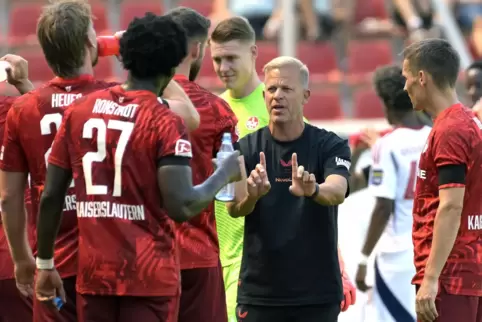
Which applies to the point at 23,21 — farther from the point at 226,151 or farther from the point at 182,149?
the point at 182,149

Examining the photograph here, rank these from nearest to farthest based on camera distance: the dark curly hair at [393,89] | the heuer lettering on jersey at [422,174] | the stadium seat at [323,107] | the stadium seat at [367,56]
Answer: the heuer lettering on jersey at [422,174] → the dark curly hair at [393,89] → the stadium seat at [323,107] → the stadium seat at [367,56]

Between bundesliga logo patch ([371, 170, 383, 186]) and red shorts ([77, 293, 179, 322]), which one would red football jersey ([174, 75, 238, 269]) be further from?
bundesliga logo patch ([371, 170, 383, 186])

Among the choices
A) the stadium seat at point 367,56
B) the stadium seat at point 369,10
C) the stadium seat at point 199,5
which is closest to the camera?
the stadium seat at point 199,5

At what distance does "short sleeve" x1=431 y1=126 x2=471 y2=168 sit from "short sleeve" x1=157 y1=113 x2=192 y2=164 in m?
1.53

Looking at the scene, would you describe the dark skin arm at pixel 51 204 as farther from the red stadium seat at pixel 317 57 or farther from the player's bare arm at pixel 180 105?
the red stadium seat at pixel 317 57

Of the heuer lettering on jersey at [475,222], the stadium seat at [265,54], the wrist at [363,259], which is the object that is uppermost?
the stadium seat at [265,54]

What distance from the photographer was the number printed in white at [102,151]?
5285 mm

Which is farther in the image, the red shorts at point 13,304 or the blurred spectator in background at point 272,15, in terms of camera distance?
the blurred spectator in background at point 272,15

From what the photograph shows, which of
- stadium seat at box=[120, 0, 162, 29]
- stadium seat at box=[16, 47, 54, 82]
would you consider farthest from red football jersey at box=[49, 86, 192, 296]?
stadium seat at box=[120, 0, 162, 29]

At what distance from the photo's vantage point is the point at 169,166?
5.23m

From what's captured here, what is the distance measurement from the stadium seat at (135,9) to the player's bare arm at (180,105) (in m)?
9.51

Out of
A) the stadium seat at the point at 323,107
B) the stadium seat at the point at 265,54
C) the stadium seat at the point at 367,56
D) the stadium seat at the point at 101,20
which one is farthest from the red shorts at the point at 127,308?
the stadium seat at the point at 367,56

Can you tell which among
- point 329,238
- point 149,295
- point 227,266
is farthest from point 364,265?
point 149,295

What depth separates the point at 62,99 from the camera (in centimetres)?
595
